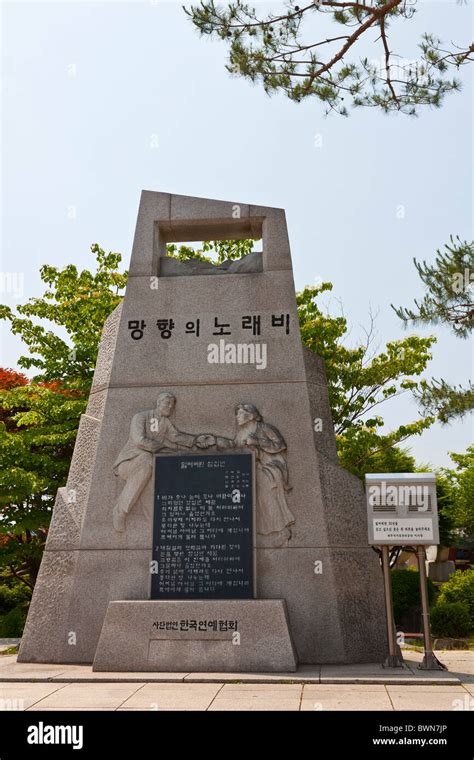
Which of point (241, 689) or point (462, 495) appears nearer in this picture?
point (241, 689)

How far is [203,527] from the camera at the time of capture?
7.68 metres

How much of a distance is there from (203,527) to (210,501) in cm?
28

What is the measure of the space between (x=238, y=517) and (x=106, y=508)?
1.52 meters

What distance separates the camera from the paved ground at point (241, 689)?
5.42m

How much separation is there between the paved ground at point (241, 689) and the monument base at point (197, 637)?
0.68 ft

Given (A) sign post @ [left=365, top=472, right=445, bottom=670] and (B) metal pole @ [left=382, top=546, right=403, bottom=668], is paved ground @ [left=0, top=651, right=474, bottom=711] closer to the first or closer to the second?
(B) metal pole @ [left=382, top=546, right=403, bottom=668]

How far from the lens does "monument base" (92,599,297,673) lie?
696cm

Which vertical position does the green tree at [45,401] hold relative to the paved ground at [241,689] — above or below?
above

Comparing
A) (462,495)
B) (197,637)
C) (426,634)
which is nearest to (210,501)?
(197,637)

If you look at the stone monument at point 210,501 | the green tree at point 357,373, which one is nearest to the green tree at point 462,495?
the green tree at point 357,373

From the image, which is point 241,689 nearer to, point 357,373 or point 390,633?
point 390,633

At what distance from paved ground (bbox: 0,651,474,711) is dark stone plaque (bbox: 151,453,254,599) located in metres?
1.00

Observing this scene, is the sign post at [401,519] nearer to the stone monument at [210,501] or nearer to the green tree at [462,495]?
the stone monument at [210,501]

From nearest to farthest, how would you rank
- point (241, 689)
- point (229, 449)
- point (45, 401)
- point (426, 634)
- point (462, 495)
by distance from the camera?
1. point (241, 689)
2. point (426, 634)
3. point (229, 449)
4. point (45, 401)
5. point (462, 495)
